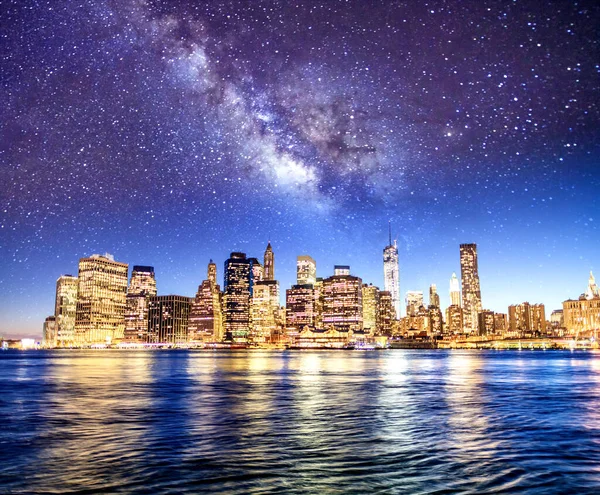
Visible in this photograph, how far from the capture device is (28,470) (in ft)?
56.8

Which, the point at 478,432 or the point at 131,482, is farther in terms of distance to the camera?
the point at 478,432

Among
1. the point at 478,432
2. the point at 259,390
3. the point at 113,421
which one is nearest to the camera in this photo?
the point at 478,432

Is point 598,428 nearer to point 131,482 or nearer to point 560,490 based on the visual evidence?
point 560,490

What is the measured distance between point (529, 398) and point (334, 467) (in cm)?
3101

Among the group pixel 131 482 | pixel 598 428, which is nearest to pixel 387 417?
pixel 598 428

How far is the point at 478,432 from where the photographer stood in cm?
2470

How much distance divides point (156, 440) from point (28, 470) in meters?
6.26

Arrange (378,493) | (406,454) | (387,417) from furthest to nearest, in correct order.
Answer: (387,417), (406,454), (378,493)

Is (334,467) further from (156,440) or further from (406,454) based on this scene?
(156,440)

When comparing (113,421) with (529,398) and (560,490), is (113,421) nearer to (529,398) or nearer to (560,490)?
(560,490)

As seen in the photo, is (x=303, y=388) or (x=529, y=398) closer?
(x=529, y=398)

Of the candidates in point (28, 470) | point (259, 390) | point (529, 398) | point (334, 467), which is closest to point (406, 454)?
point (334, 467)

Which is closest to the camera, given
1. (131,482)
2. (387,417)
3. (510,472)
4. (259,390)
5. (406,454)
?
(131,482)

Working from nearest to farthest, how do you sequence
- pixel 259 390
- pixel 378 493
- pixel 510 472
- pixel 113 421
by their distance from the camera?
pixel 378 493, pixel 510 472, pixel 113 421, pixel 259 390
